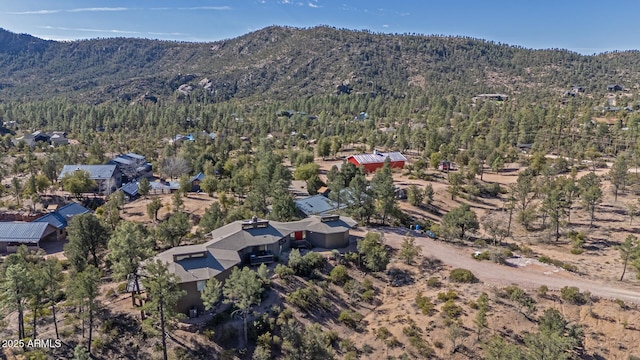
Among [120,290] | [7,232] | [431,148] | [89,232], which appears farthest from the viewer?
[431,148]

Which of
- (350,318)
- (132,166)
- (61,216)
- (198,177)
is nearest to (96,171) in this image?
(132,166)

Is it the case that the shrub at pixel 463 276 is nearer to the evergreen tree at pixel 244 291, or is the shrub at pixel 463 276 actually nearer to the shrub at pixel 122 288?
the evergreen tree at pixel 244 291

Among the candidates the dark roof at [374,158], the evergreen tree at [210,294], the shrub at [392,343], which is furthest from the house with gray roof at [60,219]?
the dark roof at [374,158]

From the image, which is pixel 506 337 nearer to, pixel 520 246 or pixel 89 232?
pixel 520 246

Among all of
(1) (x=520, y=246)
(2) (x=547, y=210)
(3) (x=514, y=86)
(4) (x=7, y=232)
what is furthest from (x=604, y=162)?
(3) (x=514, y=86)

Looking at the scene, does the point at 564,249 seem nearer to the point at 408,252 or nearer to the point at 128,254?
the point at 408,252

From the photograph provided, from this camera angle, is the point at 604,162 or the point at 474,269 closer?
the point at 474,269

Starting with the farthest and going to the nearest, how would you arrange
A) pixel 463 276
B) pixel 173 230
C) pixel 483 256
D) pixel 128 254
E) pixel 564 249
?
pixel 564 249 < pixel 483 256 < pixel 173 230 < pixel 463 276 < pixel 128 254
